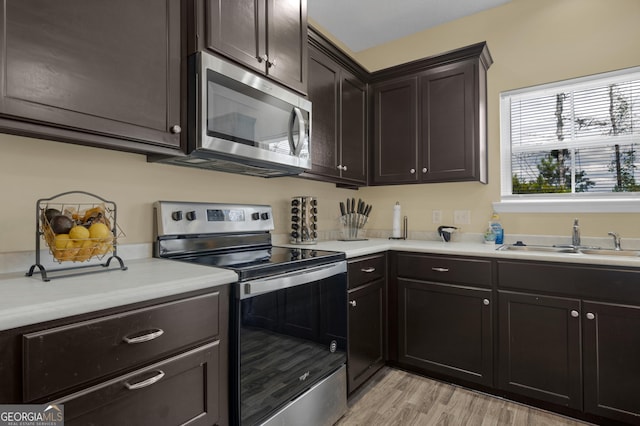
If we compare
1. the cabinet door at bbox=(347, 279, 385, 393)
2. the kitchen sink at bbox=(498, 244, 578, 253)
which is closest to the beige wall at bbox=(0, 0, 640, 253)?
the kitchen sink at bbox=(498, 244, 578, 253)

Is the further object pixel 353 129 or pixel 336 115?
pixel 353 129

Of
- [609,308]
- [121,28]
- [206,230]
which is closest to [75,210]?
[206,230]

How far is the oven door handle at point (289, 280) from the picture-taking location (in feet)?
4.25

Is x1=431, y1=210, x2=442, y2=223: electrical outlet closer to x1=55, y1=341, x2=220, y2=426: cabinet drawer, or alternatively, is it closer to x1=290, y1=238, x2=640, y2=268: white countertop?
x1=290, y1=238, x2=640, y2=268: white countertop

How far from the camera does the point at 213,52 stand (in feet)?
4.90

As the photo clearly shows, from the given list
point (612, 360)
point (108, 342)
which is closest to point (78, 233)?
point (108, 342)

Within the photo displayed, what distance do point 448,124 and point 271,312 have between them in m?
1.97

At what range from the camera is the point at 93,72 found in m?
1.15

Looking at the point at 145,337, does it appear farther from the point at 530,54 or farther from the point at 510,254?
the point at 530,54

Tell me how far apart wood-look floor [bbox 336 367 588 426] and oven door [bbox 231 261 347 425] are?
364 millimetres

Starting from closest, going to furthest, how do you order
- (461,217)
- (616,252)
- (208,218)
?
1. (208,218)
2. (616,252)
3. (461,217)

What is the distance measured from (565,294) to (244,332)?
174cm

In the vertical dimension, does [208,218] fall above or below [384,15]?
below

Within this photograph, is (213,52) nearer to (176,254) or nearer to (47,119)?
(47,119)
